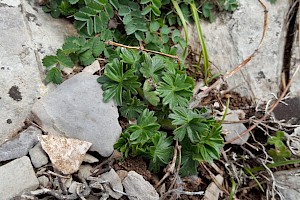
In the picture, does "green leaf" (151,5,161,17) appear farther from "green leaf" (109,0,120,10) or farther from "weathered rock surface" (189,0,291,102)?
"weathered rock surface" (189,0,291,102)

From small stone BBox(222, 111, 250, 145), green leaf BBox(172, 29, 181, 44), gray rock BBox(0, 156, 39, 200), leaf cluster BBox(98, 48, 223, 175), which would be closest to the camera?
gray rock BBox(0, 156, 39, 200)

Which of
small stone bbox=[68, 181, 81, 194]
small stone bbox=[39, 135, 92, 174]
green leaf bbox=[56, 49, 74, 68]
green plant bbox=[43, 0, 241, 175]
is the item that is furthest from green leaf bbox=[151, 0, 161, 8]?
small stone bbox=[68, 181, 81, 194]

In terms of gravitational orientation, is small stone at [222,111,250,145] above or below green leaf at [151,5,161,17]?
below

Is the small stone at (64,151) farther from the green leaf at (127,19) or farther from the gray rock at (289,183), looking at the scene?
the gray rock at (289,183)

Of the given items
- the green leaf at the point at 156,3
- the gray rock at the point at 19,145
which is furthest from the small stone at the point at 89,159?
the green leaf at the point at 156,3

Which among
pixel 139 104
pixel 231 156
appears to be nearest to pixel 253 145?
pixel 231 156

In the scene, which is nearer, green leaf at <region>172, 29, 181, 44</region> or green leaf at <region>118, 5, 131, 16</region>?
green leaf at <region>118, 5, 131, 16</region>
